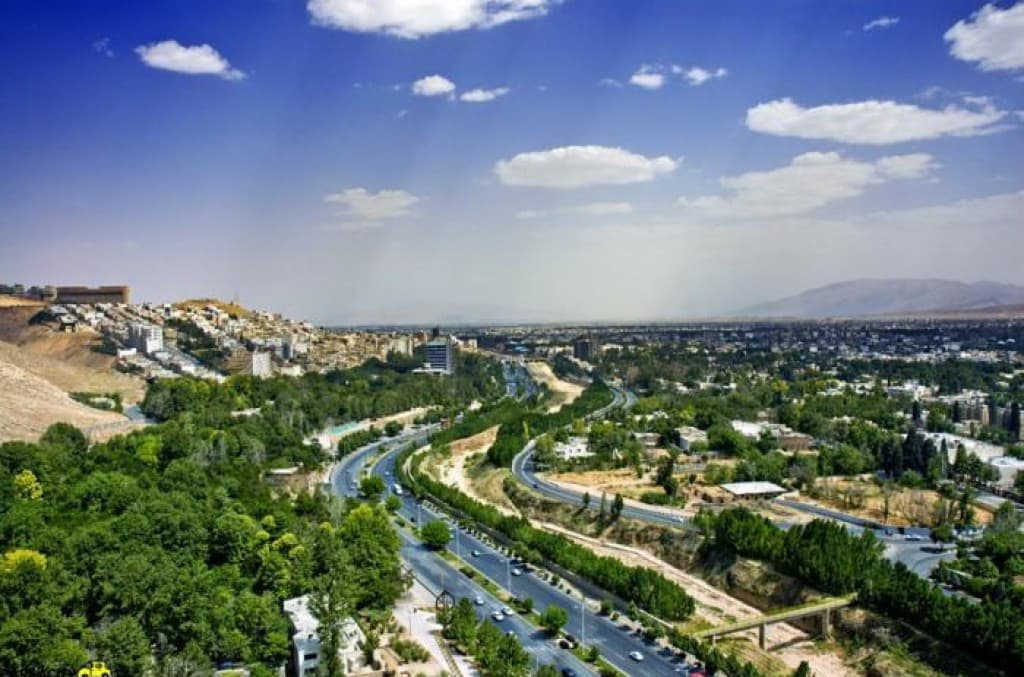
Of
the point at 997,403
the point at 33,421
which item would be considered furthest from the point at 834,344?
the point at 33,421

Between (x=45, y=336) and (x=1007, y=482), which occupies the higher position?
(x=45, y=336)

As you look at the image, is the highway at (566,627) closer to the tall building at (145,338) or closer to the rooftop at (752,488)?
the rooftop at (752,488)

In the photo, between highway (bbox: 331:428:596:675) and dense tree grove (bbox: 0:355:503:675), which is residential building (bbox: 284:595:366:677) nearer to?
dense tree grove (bbox: 0:355:503:675)

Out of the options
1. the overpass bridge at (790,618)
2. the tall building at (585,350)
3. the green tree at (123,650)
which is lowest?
the overpass bridge at (790,618)

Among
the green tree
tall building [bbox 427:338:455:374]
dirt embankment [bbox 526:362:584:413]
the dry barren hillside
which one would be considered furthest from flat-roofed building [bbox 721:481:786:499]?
tall building [bbox 427:338:455:374]

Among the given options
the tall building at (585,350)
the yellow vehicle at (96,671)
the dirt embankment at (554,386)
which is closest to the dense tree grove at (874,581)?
the yellow vehicle at (96,671)

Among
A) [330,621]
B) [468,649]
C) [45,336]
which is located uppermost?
[45,336]

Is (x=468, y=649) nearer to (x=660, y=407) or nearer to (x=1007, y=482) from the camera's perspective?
(x=1007, y=482)
